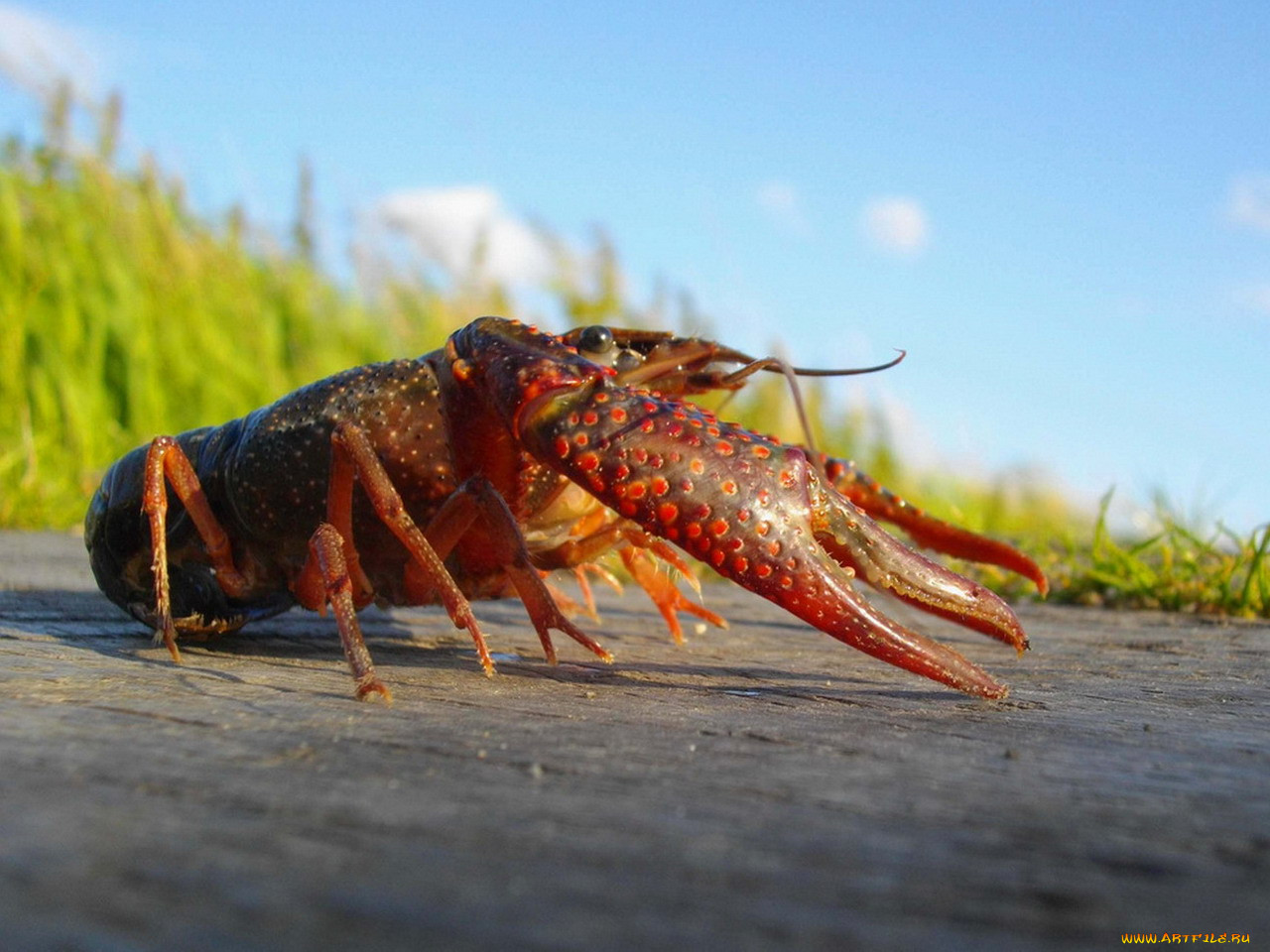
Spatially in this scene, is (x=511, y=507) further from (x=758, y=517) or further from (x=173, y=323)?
(x=173, y=323)

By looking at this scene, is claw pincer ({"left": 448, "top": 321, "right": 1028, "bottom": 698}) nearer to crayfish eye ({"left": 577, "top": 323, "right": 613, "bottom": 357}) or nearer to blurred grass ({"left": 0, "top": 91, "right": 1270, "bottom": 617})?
crayfish eye ({"left": 577, "top": 323, "right": 613, "bottom": 357})

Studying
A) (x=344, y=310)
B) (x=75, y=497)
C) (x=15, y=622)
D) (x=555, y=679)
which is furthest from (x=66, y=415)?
(x=555, y=679)

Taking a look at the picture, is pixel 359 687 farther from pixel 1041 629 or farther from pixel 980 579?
pixel 980 579

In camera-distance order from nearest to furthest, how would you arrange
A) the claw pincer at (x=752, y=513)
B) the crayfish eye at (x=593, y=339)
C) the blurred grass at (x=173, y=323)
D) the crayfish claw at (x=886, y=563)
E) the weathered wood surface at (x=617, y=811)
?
the weathered wood surface at (x=617, y=811), the claw pincer at (x=752, y=513), the crayfish claw at (x=886, y=563), the crayfish eye at (x=593, y=339), the blurred grass at (x=173, y=323)

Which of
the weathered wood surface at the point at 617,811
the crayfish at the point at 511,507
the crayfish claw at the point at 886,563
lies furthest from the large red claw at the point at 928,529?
the crayfish claw at the point at 886,563

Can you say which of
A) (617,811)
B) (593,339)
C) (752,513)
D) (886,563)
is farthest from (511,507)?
(617,811)

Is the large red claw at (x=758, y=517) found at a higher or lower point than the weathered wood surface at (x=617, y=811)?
higher

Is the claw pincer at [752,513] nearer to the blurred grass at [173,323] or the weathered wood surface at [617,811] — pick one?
the weathered wood surface at [617,811]

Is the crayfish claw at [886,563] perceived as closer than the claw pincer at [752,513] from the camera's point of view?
No
